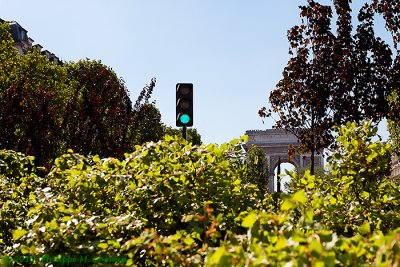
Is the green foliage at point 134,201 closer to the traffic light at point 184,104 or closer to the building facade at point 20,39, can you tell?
the traffic light at point 184,104

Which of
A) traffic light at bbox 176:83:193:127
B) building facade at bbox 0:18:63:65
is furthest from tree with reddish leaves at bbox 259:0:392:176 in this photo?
building facade at bbox 0:18:63:65

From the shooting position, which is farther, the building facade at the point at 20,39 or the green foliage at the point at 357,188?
the building facade at the point at 20,39

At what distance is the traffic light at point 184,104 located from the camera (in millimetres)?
10031

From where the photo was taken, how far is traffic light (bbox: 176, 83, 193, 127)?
1003cm

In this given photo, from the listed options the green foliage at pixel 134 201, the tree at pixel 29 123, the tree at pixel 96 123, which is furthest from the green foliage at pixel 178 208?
the tree at pixel 96 123

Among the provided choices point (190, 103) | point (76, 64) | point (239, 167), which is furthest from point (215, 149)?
point (76, 64)

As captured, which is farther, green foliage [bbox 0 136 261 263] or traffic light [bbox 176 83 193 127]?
traffic light [bbox 176 83 193 127]

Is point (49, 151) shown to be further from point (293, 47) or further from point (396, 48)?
point (396, 48)

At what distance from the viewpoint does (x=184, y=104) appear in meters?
10.1

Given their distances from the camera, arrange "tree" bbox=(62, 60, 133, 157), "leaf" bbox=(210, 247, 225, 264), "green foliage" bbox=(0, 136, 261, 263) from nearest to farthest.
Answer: "leaf" bbox=(210, 247, 225, 264), "green foliage" bbox=(0, 136, 261, 263), "tree" bbox=(62, 60, 133, 157)

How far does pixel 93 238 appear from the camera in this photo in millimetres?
4242

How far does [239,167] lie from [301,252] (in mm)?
3897

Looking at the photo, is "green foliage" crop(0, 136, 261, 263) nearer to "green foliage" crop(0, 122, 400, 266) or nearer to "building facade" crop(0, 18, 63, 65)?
"green foliage" crop(0, 122, 400, 266)

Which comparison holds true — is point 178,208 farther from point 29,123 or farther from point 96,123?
point 96,123
